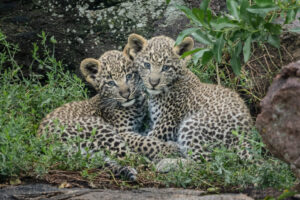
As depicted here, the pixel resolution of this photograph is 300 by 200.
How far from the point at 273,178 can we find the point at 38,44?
20.8 ft

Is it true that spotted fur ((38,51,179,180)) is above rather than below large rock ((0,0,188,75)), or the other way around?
below

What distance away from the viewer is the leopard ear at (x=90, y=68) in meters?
9.85

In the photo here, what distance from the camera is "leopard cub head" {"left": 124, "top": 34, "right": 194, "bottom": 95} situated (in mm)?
9500

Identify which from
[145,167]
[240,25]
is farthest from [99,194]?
[240,25]

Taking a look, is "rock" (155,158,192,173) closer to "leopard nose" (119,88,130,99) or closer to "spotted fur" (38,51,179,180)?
"spotted fur" (38,51,179,180)

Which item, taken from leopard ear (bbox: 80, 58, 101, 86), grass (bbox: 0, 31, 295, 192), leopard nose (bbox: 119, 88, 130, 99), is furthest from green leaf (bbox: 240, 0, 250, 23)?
leopard ear (bbox: 80, 58, 101, 86)

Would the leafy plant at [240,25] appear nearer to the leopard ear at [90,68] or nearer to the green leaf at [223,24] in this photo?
the green leaf at [223,24]

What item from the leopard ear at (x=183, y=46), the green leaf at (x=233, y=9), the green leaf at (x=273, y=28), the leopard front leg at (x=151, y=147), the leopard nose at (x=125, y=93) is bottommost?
the leopard front leg at (x=151, y=147)

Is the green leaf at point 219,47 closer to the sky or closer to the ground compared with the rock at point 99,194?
closer to the sky

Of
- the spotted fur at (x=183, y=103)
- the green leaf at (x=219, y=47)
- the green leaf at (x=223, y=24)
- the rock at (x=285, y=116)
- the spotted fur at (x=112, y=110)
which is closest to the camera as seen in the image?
the rock at (x=285, y=116)

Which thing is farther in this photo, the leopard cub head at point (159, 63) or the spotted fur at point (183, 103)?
the leopard cub head at point (159, 63)

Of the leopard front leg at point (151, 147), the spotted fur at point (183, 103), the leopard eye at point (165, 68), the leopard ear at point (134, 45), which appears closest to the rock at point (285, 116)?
the spotted fur at point (183, 103)

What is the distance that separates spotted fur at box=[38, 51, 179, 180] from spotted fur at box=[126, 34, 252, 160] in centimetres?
25

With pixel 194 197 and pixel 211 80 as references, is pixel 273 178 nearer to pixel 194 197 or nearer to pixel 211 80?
pixel 194 197
